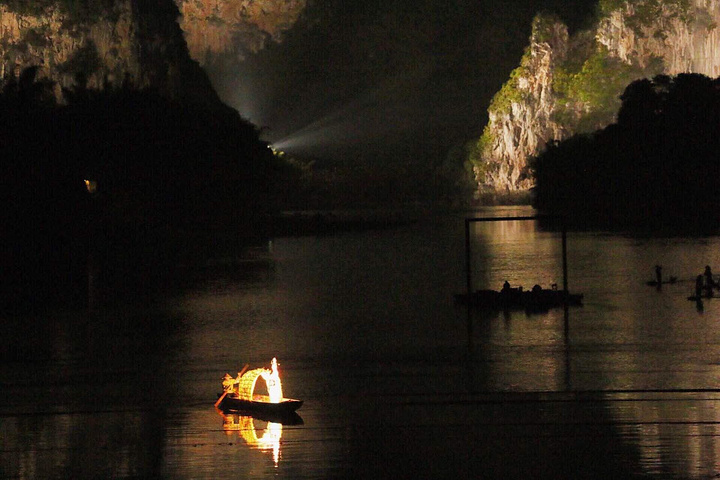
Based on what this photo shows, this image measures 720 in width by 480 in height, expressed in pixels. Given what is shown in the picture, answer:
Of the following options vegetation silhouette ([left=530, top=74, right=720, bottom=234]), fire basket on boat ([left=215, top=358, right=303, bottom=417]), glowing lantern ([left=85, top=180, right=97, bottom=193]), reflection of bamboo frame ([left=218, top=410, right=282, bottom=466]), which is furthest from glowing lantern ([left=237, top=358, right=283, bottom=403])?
vegetation silhouette ([left=530, top=74, right=720, bottom=234])

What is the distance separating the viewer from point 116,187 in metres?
79.8

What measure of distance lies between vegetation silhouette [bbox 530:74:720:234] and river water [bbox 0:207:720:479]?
1888 inches

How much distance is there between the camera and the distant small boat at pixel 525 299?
3822 centimetres

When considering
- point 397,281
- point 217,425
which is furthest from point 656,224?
point 217,425

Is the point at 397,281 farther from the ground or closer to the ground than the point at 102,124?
Answer: closer to the ground

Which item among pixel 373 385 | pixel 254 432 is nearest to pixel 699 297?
pixel 373 385

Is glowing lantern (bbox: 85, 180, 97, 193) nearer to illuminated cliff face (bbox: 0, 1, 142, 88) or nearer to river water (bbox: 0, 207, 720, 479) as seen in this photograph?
river water (bbox: 0, 207, 720, 479)

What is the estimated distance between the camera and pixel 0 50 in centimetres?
12631

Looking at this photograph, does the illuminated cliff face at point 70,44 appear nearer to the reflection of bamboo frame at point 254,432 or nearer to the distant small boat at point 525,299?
the distant small boat at point 525,299

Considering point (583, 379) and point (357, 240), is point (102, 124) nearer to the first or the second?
point (357, 240)

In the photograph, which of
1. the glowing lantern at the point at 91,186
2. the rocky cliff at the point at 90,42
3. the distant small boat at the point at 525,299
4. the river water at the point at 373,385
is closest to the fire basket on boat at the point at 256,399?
the river water at the point at 373,385

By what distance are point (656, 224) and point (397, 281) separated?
53481 mm

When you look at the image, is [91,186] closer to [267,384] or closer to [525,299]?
[525,299]

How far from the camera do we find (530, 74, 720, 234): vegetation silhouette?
305 ft
